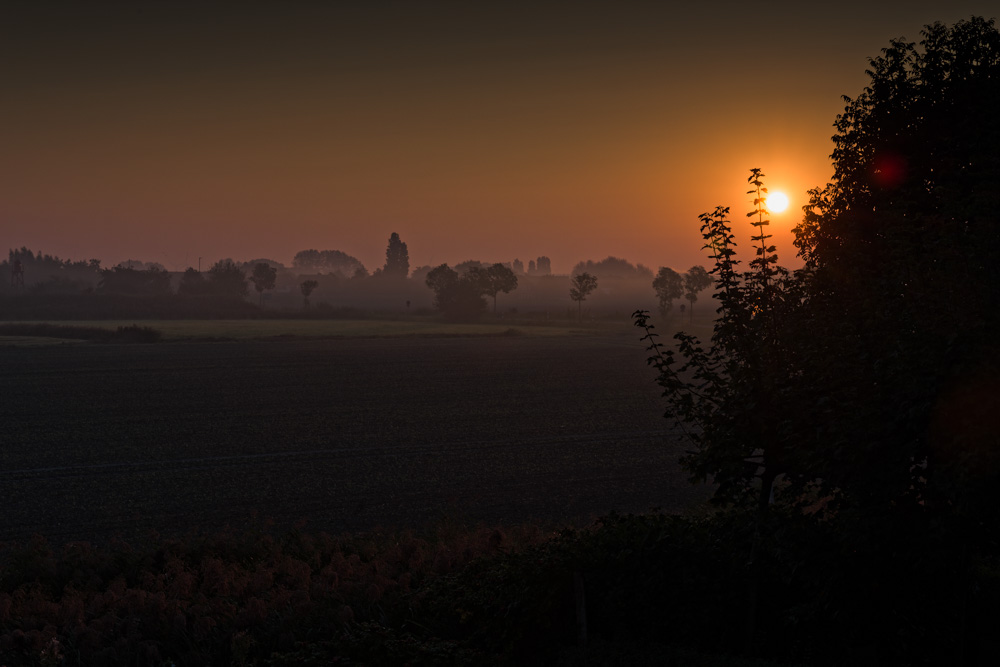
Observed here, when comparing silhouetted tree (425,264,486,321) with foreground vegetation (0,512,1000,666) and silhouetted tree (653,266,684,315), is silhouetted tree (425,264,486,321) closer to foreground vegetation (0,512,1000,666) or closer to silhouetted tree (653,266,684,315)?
silhouetted tree (653,266,684,315)

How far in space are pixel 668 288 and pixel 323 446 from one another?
15380 centimetres

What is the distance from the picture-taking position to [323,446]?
3512cm

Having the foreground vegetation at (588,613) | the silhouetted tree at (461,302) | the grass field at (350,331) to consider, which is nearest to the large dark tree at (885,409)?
the foreground vegetation at (588,613)

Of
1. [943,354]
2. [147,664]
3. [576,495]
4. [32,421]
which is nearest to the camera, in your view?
[943,354]

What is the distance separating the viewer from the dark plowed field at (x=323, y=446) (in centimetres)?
2461

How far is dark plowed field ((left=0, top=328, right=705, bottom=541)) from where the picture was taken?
24609 millimetres

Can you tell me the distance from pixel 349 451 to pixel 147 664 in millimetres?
22413

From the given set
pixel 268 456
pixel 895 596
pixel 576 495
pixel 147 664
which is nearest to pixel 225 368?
pixel 268 456

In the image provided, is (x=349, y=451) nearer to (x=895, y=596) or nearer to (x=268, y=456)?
(x=268, y=456)

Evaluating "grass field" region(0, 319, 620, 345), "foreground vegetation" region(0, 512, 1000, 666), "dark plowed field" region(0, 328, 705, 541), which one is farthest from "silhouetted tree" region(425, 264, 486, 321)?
"foreground vegetation" region(0, 512, 1000, 666)

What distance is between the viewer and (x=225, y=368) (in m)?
68.1

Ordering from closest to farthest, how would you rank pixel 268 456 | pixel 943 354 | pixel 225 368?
pixel 943 354 < pixel 268 456 < pixel 225 368

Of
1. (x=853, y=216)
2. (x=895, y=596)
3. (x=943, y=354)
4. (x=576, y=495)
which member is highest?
(x=853, y=216)

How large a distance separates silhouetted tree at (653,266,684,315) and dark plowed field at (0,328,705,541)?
108 meters
